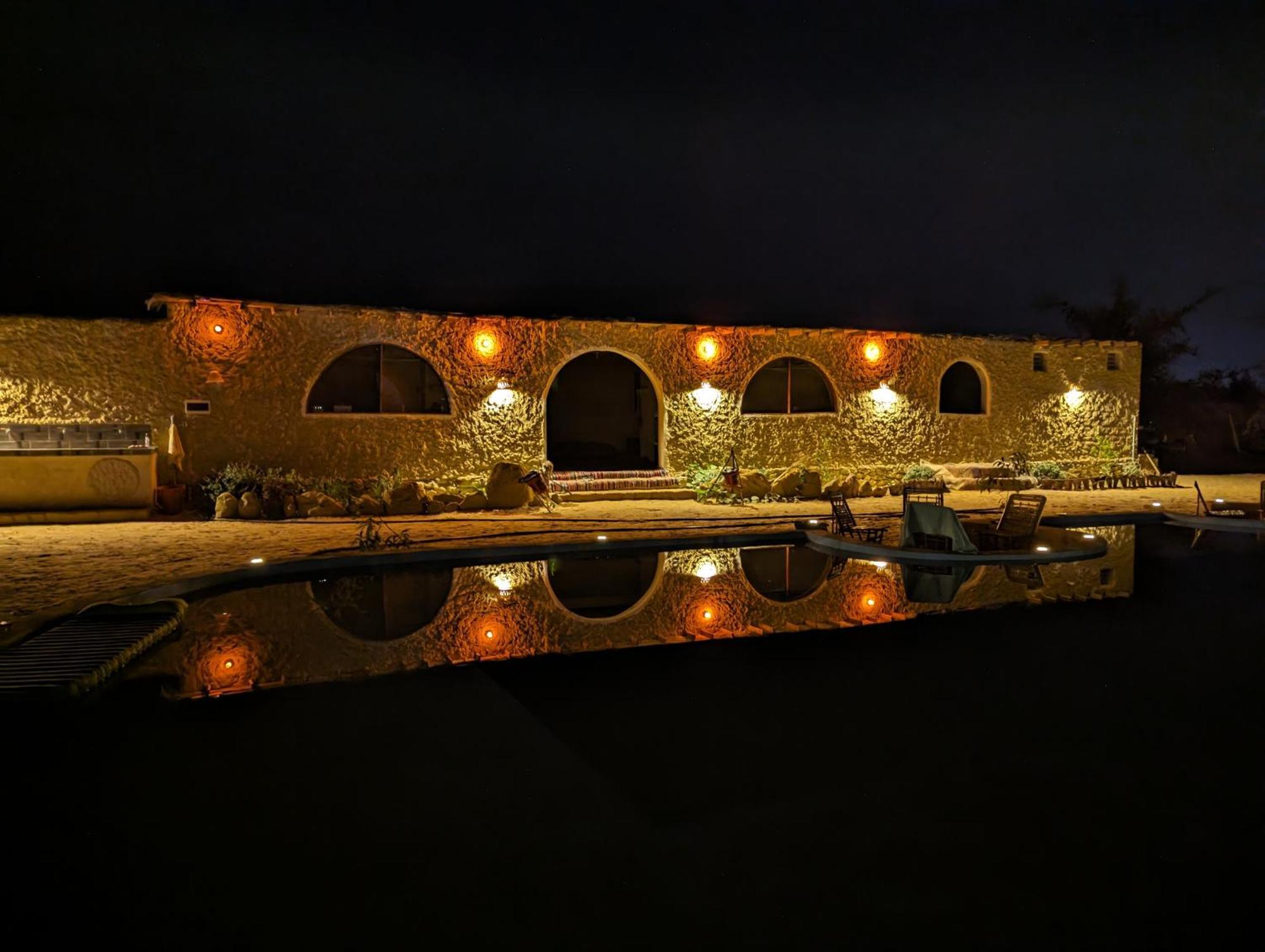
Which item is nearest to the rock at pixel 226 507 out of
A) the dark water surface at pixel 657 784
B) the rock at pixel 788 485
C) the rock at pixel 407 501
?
the rock at pixel 407 501

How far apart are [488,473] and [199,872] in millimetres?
12268

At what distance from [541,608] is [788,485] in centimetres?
939

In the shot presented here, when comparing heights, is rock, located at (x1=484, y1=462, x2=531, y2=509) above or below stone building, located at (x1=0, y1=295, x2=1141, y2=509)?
below

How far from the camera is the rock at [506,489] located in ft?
47.9

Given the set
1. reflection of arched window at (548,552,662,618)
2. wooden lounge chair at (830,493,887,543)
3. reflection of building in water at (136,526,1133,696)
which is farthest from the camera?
wooden lounge chair at (830,493,887,543)

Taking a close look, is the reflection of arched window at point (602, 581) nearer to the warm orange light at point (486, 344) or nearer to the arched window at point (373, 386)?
the warm orange light at point (486, 344)

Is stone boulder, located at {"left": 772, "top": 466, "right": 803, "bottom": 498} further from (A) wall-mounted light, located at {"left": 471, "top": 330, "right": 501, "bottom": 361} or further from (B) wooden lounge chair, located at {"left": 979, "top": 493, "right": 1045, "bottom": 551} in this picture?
(A) wall-mounted light, located at {"left": 471, "top": 330, "right": 501, "bottom": 361}

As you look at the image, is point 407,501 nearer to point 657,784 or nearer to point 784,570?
point 784,570

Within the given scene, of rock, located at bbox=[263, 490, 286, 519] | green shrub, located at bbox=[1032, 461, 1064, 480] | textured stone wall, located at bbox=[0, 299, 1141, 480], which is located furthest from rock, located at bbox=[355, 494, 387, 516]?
green shrub, located at bbox=[1032, 461, 1064, 480]

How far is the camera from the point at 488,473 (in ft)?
51.1

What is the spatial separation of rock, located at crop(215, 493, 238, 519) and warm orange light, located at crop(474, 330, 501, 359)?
16.4ft

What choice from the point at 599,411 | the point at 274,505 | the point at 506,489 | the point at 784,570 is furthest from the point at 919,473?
the point at 274,505

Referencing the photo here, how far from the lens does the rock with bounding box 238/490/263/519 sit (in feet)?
42.8

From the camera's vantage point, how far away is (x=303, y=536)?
37.0 feet
